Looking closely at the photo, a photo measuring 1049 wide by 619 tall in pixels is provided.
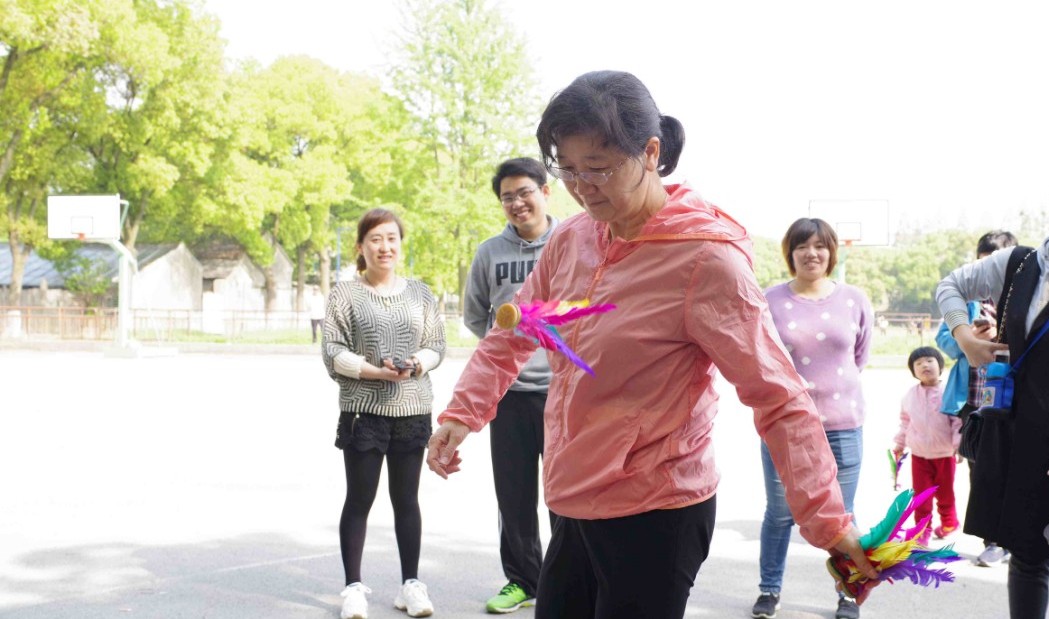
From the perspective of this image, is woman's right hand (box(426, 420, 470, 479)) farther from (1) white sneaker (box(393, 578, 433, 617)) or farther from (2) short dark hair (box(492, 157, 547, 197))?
(2) short dark hair (box(492, 157, 547, 197))

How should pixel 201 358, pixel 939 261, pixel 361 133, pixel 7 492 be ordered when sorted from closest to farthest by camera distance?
1. pixel 7 492
2. pixel 201 358
3. pixel 361 133
4. pixel 939 261

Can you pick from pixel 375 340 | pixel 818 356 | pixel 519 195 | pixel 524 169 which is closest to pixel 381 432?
pixel 375 340

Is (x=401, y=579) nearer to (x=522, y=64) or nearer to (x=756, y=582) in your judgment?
(x=756, y=582)

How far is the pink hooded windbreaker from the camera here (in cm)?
219

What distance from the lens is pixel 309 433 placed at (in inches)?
433

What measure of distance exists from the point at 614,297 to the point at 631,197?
0.23 metres

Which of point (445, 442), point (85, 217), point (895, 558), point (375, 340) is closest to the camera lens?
point (895, 558)

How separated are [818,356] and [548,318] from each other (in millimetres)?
3037

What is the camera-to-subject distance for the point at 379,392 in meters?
4.88

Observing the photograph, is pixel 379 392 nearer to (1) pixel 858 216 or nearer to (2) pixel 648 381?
(2) pixel 648 381

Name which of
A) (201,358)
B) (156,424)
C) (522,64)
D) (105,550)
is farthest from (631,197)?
(522,64)

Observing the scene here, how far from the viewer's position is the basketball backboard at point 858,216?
90.3 feet

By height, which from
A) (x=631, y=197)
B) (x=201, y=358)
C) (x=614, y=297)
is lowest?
(x=201, y=358)

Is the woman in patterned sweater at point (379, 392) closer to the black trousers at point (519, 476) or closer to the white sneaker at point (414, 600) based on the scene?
the white sneaker at point (414, 600)
